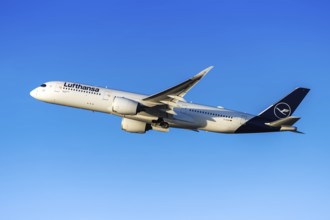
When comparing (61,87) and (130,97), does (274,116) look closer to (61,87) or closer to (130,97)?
(130,97)

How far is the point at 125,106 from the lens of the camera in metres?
54.0

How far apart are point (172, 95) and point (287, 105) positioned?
14851 mm

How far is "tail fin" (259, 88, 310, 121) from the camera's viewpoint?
60.0 meters

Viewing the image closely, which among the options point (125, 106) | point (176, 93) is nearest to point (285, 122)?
point (176, 93)

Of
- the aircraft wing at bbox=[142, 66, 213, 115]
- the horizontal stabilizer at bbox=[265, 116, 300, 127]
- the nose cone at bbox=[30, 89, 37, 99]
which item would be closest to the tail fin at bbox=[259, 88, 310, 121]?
the horizontal stabilizer at bbox=[265, 116, 300, 127]

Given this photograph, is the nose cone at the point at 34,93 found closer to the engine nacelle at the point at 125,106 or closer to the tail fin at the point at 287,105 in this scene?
the engine nacelle at the point at 125,106

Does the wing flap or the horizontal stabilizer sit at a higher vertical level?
the wing flap

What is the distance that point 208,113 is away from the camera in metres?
57.6

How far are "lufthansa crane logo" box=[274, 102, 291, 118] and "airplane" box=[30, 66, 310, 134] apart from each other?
0.24 metres

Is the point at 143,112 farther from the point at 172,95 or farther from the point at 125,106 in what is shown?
the point at 172,95

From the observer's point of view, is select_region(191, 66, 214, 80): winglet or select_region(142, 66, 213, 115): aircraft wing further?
select_region(142, 66, 213, 115): aircraft wing

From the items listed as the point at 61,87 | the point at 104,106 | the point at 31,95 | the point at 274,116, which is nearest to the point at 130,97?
the point at 104,106

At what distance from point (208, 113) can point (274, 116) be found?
26.1 ft

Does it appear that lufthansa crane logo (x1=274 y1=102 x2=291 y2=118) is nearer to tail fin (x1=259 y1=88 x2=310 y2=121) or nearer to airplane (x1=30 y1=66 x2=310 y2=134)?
tail fin (x1=259 y1=88 x2=310 y2=121)
